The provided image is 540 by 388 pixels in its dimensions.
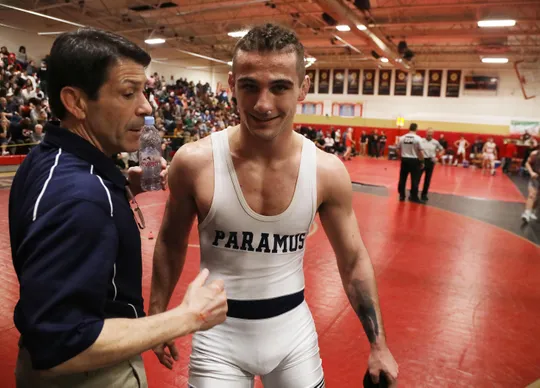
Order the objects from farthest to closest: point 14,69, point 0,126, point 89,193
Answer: point 14,69, point 0,126, point 89,193

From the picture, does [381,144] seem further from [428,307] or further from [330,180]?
[330,180]

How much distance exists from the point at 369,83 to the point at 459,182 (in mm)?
13836

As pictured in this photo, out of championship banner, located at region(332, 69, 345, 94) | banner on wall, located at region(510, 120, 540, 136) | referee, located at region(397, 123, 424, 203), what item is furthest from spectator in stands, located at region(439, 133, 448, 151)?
referee, located at region(397, 123, 424, 203)

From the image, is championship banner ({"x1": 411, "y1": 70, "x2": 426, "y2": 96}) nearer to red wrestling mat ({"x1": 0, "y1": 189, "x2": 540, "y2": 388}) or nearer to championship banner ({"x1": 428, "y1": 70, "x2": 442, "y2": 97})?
championship banner ({"x1": 428, "y1": 70, "x2": 442, "y2": 97})

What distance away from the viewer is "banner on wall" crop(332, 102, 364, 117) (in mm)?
28125

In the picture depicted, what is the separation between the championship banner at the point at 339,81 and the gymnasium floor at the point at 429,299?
2016 cm

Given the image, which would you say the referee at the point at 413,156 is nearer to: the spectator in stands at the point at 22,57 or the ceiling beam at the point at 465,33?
the ceiling beam at the point at 465,33

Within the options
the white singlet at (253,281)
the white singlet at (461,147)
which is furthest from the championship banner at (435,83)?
the white singlet at (253,281)

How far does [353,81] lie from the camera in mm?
28172

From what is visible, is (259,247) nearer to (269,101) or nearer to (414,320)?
(269,101)

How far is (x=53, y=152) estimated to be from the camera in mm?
1281

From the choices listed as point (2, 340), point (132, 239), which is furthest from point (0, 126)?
point (132, 239)

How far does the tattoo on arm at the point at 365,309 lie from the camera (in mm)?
2016

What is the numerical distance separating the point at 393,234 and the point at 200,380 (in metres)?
6.64
